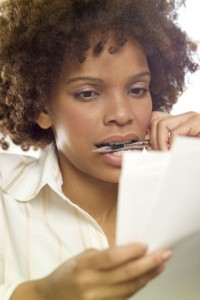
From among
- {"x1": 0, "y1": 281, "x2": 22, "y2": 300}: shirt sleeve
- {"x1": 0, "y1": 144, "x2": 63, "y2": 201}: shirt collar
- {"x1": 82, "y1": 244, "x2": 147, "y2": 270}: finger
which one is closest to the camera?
{"x1": 82, "y1": 244, "x2": 147, "y2": 270}: finger

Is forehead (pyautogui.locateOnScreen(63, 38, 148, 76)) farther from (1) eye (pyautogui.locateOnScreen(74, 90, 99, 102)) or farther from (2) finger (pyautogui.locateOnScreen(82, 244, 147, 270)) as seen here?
(2) finger (pyautogui.locateOnScreen(82, 244, 147, 270))

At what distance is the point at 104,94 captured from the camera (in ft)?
2.61

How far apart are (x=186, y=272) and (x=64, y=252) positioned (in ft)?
1.18

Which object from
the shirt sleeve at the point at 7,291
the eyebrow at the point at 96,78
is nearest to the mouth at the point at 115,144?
the eyebrow at the point at 96,78

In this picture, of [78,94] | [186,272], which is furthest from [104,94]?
[186,272]

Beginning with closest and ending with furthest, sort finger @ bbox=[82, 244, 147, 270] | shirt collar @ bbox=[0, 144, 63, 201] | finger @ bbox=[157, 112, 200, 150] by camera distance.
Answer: finger @ bbox=[82, 244, 147, 270], finger @ bbox=[157, 112, 200, 150], shirt collar @ bbox=[0, 144, 63, 201]

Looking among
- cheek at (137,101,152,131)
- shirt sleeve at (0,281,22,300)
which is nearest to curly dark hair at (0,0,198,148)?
cheek at (137,101,152,131)

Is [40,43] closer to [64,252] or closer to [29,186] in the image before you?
[29,186]

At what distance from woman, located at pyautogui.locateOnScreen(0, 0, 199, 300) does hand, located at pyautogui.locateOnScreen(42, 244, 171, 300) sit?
1.16ft

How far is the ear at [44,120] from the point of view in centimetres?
91

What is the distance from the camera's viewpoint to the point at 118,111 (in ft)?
2.52

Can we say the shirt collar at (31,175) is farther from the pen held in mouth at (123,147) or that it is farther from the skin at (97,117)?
the pen held in mouth at (123,147)

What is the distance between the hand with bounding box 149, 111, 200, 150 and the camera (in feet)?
2.43

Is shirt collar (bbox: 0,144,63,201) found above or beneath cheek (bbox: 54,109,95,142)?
beneath
